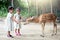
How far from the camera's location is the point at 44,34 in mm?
9969

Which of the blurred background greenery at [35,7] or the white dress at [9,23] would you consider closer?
the white dress at [9,23]

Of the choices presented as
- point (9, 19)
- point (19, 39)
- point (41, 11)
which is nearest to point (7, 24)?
point (9, 19)

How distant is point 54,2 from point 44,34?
18.3 ft

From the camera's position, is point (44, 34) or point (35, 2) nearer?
point (44, 34)

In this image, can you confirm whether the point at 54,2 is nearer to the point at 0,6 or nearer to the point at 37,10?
the point at 37,10

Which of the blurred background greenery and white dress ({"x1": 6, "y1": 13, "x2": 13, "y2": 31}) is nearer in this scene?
white dress ({"x1": 6, "y1": 13, "x2": 13, "y2": 31})

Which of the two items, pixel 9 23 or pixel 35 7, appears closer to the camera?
pixel 9 23

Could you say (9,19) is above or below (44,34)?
above

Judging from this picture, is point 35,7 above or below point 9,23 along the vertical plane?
above

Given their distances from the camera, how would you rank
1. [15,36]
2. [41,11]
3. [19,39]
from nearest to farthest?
[19,39] < [15,36] < [41,11]

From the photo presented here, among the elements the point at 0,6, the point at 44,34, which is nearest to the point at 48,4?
the point at 0,6

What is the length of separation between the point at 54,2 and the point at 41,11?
38.2 inches

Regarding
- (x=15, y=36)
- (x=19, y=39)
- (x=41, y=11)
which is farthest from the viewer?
(x=41, y=11)

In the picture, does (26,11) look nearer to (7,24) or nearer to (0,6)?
(0,6)
